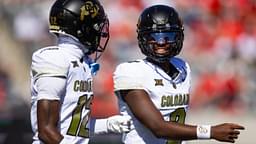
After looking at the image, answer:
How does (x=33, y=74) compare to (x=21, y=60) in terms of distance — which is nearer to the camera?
(x=33, y=74)

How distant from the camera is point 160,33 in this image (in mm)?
3539

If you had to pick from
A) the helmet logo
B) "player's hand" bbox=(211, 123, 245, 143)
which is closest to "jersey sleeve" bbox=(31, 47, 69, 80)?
the helmet logo

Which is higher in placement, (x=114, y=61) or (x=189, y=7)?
(x=189, y=7)

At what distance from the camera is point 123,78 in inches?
137

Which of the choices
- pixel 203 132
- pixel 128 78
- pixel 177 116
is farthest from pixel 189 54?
pixel 203 132

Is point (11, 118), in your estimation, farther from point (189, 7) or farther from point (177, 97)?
point (177, 97)

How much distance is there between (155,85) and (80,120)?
0.35 metres

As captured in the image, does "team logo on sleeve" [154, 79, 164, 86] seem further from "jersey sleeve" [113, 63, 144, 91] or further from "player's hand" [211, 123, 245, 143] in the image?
"player's hand" [211, 123, 245, 143]

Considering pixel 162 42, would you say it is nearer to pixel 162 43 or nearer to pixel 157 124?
pixel 162 43

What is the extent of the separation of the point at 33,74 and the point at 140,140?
1.73 ft

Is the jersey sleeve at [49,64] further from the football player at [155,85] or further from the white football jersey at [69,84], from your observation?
the football player at [155,85]

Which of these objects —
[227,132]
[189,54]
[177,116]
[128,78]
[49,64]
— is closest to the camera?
[227,132]

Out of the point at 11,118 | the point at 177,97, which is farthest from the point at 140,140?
the point at 11,118

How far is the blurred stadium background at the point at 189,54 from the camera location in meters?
7.43
